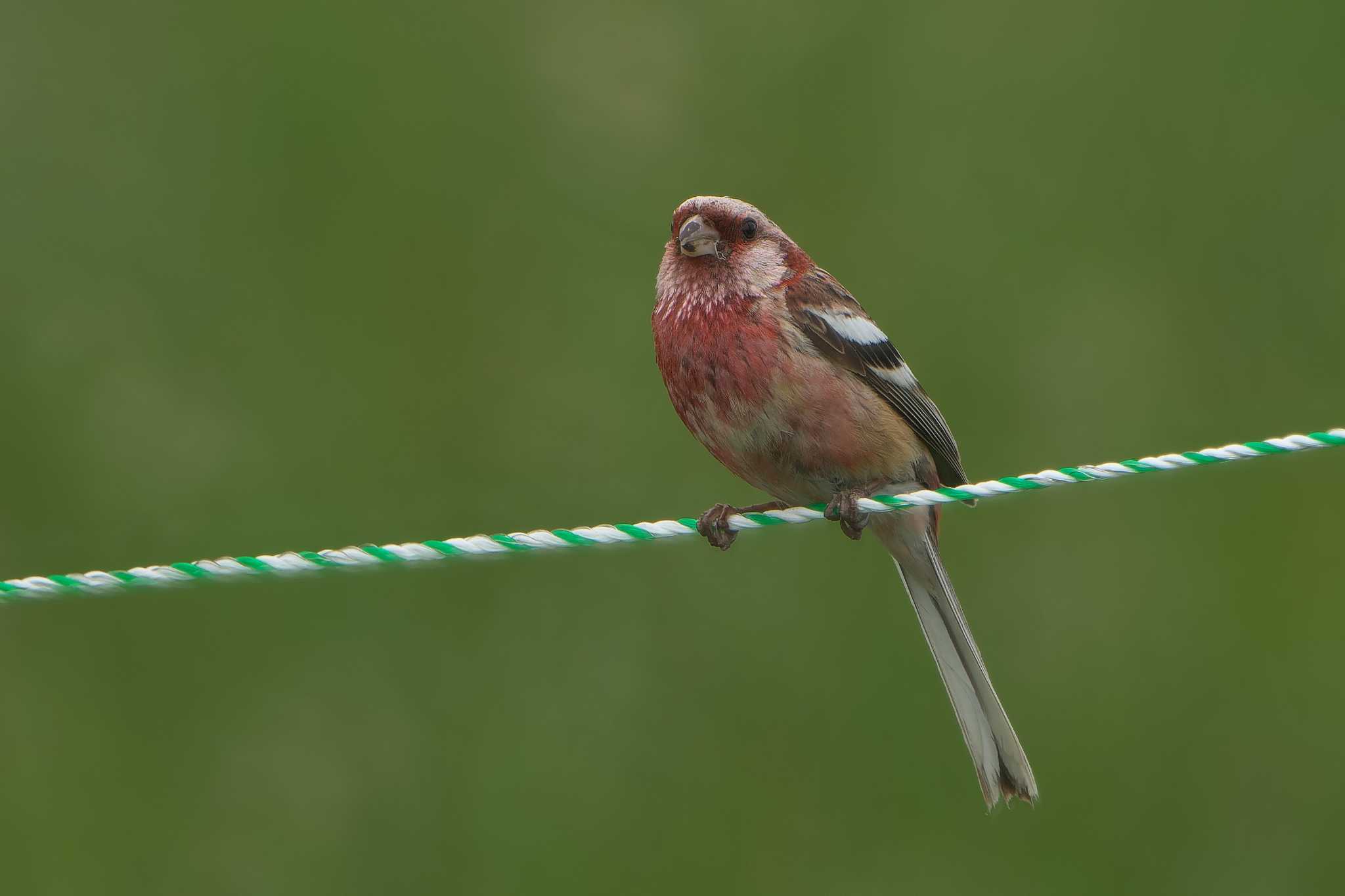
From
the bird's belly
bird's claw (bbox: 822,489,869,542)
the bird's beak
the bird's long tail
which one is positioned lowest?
the bird's long tail

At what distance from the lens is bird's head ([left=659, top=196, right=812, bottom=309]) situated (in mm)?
3160

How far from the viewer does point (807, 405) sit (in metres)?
3.01

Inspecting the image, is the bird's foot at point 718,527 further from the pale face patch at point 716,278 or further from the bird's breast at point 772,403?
the pale face patch at point 716,278

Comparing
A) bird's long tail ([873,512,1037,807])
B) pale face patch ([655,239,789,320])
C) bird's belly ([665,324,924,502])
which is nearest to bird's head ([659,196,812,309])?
pale face patch ([655,239,789,320])

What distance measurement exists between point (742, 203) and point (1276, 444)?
1.58 meters

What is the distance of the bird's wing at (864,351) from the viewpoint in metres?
3.15

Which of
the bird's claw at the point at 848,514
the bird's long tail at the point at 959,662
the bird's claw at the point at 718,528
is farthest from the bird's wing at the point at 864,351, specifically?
the bird's claw at the point at 718,528

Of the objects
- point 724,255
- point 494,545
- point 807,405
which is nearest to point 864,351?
point 807,405

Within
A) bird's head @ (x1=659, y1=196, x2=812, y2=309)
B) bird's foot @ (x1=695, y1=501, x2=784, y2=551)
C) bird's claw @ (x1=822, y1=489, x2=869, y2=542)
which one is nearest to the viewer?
bird's claw @ (x1=822, y1=489, x2=869, y2=542)

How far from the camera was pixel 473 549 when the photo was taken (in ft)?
7.26

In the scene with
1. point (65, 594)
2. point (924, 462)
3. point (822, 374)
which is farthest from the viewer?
point (924, 462)

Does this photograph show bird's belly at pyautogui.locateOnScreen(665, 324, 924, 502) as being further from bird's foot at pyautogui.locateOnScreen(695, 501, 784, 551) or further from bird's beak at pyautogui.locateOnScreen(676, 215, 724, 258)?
bird's beak at pyautogui.locateOnScreen(676, 215, 724, 258)

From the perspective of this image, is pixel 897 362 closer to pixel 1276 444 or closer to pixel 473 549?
pixel 1276 444

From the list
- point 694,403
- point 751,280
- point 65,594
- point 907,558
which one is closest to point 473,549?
point 65,594
